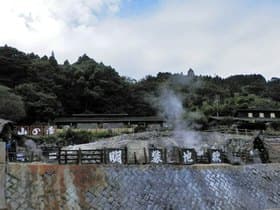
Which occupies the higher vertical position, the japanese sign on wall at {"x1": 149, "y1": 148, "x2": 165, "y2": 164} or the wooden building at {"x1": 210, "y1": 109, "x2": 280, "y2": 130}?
the wooden building at {"x1": 210, "y1": 109, "x2": 280, "y2": 130}

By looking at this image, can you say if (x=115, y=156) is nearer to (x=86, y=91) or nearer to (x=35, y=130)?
(x=35, y=130)

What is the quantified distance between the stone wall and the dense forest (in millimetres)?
28758

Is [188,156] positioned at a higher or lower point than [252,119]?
lower

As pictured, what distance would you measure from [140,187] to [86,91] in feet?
126

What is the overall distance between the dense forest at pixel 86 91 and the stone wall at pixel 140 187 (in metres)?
28.8

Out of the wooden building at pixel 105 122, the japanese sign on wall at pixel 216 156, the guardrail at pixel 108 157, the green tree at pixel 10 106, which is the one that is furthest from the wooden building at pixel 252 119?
the guardrail at pixel 108 157

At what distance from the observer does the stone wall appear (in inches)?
552

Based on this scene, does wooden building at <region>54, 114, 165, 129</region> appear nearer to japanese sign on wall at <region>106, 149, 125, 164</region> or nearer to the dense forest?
the dense forest

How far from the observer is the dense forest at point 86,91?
45.2 m

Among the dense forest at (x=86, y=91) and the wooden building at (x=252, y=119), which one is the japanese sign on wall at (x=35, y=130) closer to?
the dense forest at (x=86, y=91)

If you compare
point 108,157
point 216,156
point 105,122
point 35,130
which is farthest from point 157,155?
point 105,122

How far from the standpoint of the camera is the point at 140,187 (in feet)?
52.7

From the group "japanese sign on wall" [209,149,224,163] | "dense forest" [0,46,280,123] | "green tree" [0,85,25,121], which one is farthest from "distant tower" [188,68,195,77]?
"japanese sign on wall" [209,149,224,163]

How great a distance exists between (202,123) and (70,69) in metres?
23.5
